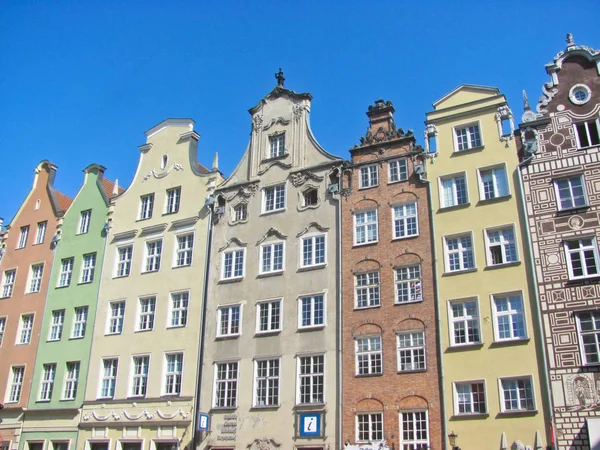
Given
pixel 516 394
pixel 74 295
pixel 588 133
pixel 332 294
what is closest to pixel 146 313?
pixel 74 295

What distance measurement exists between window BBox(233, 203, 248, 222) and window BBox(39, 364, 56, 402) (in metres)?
12.4

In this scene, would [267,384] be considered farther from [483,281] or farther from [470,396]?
[483,281]

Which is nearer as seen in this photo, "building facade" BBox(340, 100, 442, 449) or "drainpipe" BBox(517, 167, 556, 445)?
"drainpipe" BBox(517, 167, 556, 445)

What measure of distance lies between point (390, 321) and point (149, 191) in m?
16.1

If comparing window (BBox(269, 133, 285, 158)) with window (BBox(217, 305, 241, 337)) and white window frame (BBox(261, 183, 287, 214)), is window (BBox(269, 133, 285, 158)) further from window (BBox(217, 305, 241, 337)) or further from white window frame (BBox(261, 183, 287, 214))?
window (BBox(217, 305, 241, 337))

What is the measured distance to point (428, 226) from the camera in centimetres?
2800

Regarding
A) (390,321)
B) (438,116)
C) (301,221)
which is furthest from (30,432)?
(438,116)

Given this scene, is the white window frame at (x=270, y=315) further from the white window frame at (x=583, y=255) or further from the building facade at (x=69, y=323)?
the white window frame at (x=583, y=255)

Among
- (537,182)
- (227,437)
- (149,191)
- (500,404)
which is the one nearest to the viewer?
(500,404)

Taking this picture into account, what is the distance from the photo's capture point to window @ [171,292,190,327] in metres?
32.4

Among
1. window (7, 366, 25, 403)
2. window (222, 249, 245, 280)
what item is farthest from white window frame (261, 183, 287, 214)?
window (7, 366, 25, 403)

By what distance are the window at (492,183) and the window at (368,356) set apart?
7239 millimetres

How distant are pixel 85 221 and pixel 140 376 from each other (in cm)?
1058

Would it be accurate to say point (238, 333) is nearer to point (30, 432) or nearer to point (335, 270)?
point (335, 270)
